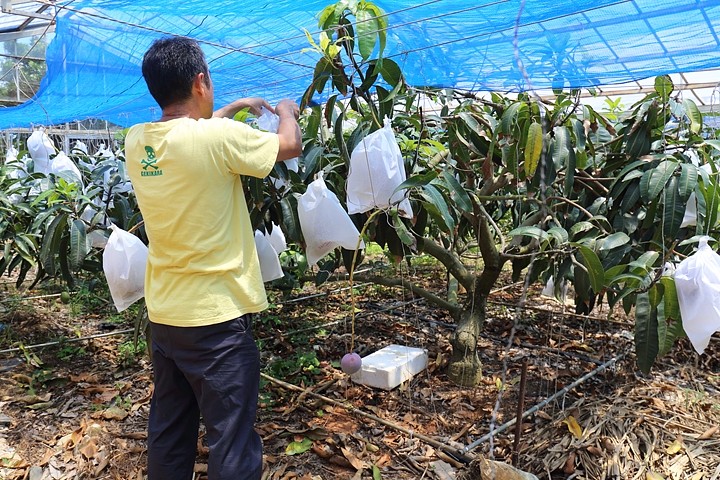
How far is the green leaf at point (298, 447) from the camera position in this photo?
1.60 m

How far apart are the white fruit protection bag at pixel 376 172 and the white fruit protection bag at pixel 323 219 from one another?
0.14 ft

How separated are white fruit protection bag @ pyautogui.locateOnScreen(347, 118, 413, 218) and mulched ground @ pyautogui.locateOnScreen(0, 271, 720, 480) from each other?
390 millimetres

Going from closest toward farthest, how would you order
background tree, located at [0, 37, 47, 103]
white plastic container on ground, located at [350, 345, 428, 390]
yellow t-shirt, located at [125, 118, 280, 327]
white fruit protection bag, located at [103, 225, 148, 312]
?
yellow t-shirt, located at [125, 118, 280, 327], white fruit protection bag, located at [103, 225, 148, 312], white plastic container on ground, located at [350, 345, 428, 390], background tree, located at [0, 37, 47, 103]

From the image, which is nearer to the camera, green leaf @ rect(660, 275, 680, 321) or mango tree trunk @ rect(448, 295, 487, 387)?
green leaf @ rect(660, 275, 680, 321)

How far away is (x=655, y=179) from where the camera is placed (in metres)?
1.48

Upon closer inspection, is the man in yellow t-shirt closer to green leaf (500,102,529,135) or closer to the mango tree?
the mango tree

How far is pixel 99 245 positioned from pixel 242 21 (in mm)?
1043

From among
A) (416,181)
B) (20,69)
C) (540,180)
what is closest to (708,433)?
(540,180)

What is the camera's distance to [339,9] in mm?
1372

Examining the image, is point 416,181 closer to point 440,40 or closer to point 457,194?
point 457,194

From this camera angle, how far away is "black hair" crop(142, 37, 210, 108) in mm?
1073

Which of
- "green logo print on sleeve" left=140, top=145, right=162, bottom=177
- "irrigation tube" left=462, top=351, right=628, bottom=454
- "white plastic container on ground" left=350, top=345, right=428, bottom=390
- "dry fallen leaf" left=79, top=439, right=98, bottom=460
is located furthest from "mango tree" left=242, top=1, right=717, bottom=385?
"dry fallen leaf" left=79, top=439, right=98, bottom=460

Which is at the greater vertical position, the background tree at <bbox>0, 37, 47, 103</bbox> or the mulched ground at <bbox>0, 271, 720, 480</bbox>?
the background tree at <bbox>0, 37, 47, 103</bbox>

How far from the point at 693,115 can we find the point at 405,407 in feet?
4.05
